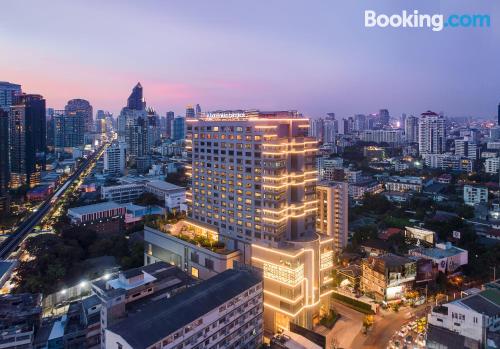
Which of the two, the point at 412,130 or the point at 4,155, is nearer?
the point at 4,155

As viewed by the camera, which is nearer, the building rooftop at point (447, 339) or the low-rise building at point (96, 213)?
the building rooftop at point (447, 339)

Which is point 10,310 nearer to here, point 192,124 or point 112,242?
point 112,242

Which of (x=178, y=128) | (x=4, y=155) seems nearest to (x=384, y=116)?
(x=178, y=128)

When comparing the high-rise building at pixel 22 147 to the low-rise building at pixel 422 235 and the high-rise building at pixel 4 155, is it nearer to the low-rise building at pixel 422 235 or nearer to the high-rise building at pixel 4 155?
the high-rise building at pixel 4 155

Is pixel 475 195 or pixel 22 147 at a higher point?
pixel 22 147

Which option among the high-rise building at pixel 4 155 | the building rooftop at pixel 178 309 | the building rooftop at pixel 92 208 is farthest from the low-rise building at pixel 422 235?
the high-rise building at pixel 4 155

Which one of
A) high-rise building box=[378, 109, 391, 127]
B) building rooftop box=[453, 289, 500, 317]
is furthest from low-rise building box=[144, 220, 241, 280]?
high-rise building box=[378, 109, 391, 127]

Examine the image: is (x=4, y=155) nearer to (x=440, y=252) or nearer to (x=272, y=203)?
(x=272, y=203)
